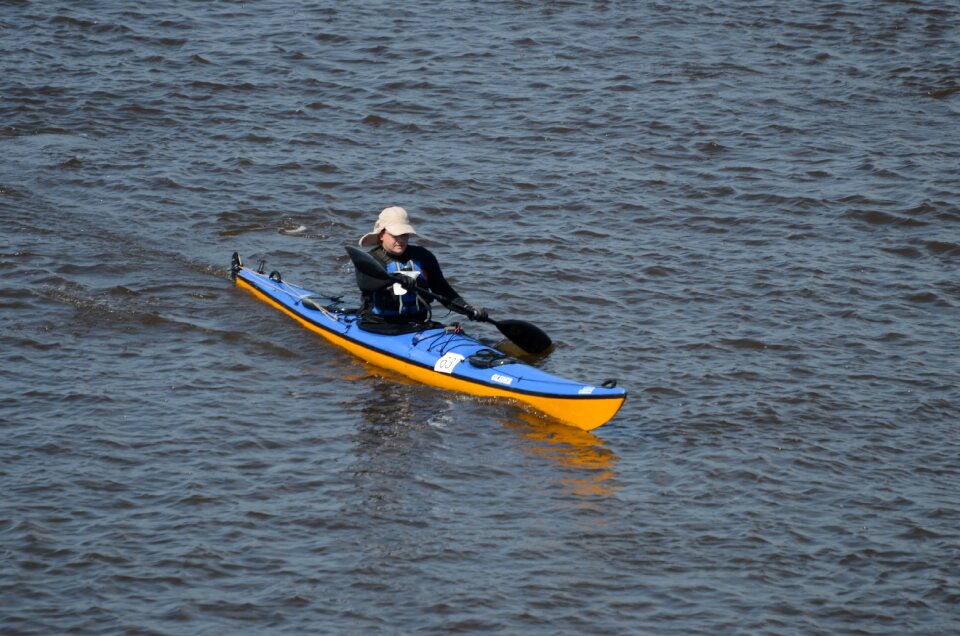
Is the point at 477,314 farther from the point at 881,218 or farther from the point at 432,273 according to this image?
the point at 881,218

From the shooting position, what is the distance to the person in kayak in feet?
30.6

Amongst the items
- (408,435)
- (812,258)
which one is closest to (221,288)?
(408,435)

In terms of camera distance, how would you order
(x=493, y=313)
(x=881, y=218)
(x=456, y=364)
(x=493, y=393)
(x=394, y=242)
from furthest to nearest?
(x=881, y=218), (x=493, y=313), (x=394, y=242), (x=456, y=364), (x=493, y=393)

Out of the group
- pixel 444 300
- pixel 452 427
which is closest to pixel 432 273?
pixel 444 300

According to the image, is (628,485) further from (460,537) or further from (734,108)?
(734,108)

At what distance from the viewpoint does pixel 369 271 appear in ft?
30.5

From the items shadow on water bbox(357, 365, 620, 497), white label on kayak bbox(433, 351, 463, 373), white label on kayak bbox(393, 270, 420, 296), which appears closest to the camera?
shadow on water bbox(357, 365, 620, 497)

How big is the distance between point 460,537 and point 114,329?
4.26 meters

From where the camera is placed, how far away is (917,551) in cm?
725

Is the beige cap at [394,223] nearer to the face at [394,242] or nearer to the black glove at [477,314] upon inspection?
the face at [394,242]

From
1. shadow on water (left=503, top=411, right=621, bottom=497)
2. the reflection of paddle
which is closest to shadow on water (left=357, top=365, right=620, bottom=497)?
shadow on water (left=503, top=411, right=621, bottom=497)

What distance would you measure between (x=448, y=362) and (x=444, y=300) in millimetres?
538

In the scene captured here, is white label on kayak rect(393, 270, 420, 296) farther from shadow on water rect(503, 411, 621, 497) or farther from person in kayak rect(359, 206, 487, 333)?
shadow on water rect(503, 411, 621, 497)

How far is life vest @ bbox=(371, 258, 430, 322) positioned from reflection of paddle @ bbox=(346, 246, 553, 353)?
0.45 ft
